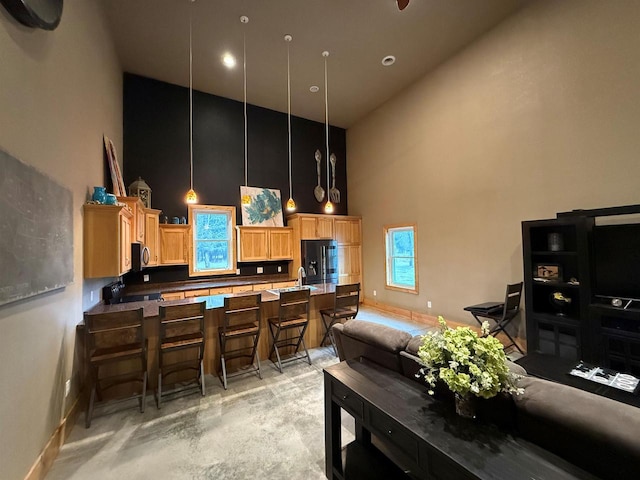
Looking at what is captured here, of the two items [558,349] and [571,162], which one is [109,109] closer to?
[571,162]

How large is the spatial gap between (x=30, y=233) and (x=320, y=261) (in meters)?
5.01

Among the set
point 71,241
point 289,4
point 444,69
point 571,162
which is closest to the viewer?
point 71,241

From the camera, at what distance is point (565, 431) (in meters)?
1.04

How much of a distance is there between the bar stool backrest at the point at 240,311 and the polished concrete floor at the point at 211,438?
0.68 meters

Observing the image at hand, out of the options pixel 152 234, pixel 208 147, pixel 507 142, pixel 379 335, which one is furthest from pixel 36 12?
pixel 507 142

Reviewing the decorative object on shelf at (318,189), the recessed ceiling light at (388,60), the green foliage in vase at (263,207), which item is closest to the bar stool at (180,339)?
the green foliage in vase at (263,207)

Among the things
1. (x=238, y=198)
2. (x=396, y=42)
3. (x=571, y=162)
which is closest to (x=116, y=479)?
(x=238, y=198)

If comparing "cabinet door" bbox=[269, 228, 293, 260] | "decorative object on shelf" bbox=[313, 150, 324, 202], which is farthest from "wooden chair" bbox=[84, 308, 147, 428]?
"decorative object on shelf" bbox=[313, 150, 324, 202]

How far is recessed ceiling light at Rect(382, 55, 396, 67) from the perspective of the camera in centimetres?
496

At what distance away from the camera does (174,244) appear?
5281mm

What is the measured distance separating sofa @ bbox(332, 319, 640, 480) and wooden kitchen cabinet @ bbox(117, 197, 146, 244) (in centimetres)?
414

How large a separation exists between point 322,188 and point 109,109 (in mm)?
4542

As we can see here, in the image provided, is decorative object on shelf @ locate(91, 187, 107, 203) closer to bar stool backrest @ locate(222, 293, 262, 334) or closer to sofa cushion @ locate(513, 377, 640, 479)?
bar stool backrest @ locate(222, 293, 262, 334)

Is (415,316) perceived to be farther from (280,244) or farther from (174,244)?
(174,244)
